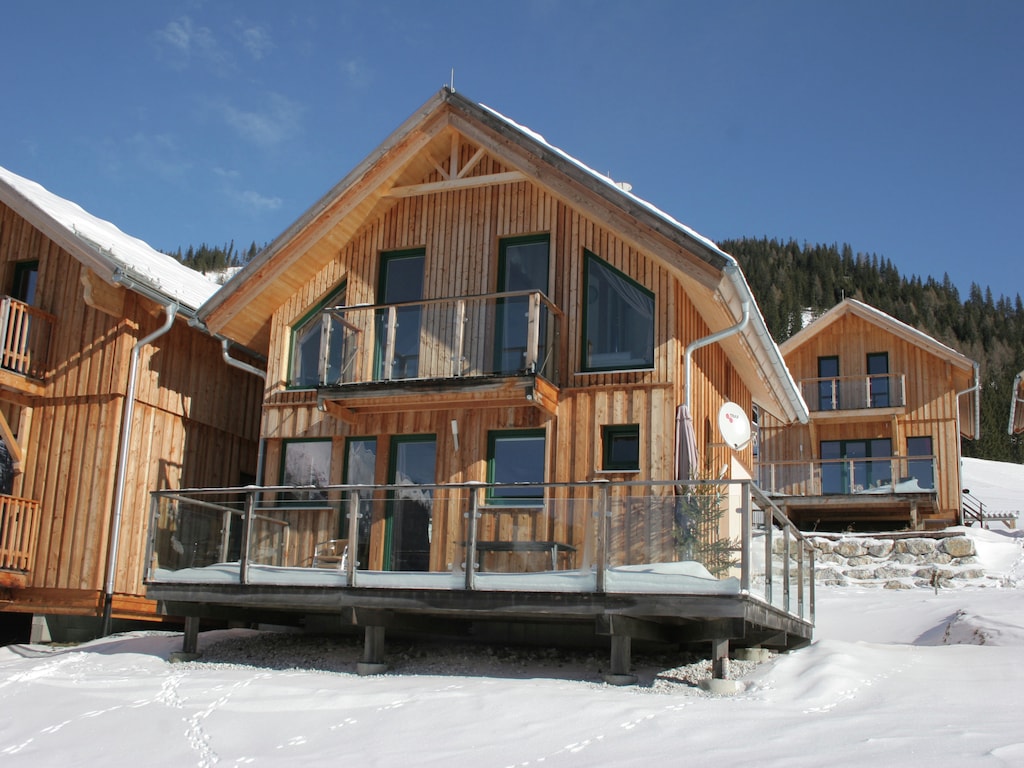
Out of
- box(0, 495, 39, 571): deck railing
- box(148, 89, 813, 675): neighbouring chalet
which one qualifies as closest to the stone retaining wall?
box(148, 89, 813, 675): neighbouring chalet

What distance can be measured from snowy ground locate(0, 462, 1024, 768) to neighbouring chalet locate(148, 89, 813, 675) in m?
0.63

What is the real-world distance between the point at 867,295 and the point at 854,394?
9334cm

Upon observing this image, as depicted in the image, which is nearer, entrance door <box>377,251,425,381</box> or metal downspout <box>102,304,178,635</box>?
entrance door <box>377,251,425,381</box>

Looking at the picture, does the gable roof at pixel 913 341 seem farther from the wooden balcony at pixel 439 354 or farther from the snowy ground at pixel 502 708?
the wooden balcony at pixel 439 354

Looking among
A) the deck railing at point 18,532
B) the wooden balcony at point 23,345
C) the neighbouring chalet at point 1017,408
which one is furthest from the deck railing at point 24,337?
the neighbouring chalet at point 1017,408

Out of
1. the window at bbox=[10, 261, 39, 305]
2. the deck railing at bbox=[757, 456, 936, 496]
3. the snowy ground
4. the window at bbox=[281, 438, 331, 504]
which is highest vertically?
the window at bbox=[10, 261, 39, 305]

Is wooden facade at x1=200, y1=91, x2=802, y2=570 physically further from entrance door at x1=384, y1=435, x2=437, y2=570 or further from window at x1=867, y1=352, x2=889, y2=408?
window at x1=867, y1=352, x2=889, y2=408

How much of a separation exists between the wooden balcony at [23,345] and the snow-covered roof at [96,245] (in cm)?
124

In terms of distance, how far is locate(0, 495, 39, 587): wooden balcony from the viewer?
1681 centimetres

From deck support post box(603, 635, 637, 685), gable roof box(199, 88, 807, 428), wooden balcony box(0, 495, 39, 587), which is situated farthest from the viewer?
wooden balcony box(0, 495, 39, 587)

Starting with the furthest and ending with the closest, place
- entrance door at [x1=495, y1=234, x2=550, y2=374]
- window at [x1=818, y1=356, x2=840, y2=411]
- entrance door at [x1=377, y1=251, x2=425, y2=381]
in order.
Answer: window at [x1=818, y1=356, x2=840, y2=411] < entrance door at [x1=377, y1=251, x2=425, y2=381] < entrance door at [x1=495, y1=234, x2=550, y2=374]

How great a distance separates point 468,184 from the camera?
53.8 ft

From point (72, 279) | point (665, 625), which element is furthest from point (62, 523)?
point (665, 625)

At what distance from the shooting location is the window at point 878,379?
33.6 meters
